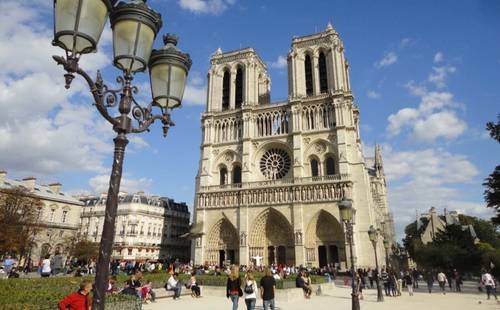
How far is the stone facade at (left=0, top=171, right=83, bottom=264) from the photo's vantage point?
34750mm

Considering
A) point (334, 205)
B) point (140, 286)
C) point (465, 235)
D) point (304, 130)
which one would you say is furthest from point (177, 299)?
point (465, 235)

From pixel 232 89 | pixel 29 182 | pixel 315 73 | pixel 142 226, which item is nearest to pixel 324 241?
pixel 315 73

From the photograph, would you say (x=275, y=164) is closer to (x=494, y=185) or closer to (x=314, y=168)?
(x=314, y=168)

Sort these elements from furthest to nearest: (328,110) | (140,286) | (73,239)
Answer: (73,239)
(328,110)
(140,286)

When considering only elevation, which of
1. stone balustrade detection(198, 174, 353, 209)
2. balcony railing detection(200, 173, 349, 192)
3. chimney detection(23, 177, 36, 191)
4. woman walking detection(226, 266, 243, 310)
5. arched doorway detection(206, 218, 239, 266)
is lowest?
woman walking detection(226, 266, 243, 310)

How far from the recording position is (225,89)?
39750mm

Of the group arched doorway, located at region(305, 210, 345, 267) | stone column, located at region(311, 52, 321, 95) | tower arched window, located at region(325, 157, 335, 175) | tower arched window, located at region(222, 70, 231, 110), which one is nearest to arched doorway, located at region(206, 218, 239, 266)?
arched doorway, located at region(305, 210, 345, 267)

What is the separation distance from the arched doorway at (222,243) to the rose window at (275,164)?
252 inches

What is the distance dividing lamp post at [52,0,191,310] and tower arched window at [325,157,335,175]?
28999 mm

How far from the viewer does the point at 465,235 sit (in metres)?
35.5

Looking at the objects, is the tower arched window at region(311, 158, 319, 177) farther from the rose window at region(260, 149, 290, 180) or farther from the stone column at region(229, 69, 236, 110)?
the stone column at region(229, 69, 236, 110)

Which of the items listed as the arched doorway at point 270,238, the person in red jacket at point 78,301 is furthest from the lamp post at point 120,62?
the arched doorway at point 270,238

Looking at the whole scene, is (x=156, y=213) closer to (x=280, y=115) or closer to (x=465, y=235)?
(x=280, y=115)

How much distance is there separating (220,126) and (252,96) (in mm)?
4740
